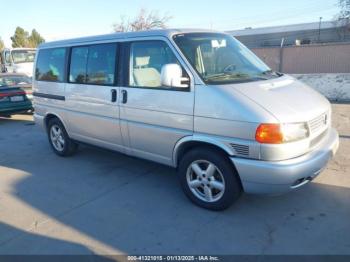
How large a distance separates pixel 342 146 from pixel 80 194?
Result: 464 cm

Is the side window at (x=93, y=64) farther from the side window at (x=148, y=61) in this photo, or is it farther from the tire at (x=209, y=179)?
the tire at (x=209, y=179)

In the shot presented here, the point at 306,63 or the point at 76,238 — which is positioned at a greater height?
the point at 306,63

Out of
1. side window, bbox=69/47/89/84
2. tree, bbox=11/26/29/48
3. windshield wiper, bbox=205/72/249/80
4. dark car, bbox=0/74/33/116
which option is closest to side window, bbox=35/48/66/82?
side window, bbox=69/47/89/84

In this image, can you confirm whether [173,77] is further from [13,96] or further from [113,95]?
[13,96]

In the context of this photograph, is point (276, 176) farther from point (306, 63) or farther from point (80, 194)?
point (306, 63)

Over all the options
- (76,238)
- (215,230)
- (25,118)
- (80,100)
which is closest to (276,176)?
(215,230)

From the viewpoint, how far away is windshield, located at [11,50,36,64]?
19031mm

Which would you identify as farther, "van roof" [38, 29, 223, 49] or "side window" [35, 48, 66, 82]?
"side window" [35, 48, 66, 82]

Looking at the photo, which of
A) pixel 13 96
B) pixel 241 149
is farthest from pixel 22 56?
pixel 241 149

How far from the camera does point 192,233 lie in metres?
3.33

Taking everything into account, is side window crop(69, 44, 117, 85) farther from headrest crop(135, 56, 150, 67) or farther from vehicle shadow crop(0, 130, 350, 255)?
vehicle shadow crop(0, 130, 350, 255)

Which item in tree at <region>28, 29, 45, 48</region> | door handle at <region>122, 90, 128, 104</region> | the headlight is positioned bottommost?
the headlight

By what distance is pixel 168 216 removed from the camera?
146 inches

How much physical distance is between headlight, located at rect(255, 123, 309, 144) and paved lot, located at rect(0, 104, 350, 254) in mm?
977
